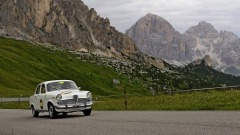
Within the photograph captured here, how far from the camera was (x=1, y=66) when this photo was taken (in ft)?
440

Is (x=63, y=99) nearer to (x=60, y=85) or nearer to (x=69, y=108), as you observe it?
(x=69, y=108)

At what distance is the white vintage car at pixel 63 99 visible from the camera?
24172 millimetres

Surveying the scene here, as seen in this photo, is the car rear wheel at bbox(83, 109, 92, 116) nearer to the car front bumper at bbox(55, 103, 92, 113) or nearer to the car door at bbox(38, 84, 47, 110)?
the car front bumper at bbox(55, 103, 92, 113)

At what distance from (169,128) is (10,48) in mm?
172097

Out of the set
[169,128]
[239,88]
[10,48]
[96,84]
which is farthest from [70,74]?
[169,128]

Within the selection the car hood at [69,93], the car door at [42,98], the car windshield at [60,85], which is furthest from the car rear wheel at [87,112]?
the car door at [42,98]

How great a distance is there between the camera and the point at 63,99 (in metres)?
24.1

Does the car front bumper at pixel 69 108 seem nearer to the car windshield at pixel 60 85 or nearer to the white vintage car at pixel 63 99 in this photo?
the white vintage car at pixel 63 99

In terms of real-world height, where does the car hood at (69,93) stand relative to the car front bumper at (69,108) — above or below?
above

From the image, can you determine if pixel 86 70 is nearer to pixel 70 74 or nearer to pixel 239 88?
pixel 70 74

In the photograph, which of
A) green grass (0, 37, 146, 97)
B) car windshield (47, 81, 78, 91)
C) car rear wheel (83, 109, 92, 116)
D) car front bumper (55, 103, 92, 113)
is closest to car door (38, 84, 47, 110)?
car windshield (47, 81, 78, 91)

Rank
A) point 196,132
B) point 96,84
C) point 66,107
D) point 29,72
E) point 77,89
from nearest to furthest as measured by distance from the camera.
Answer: point 196,132 < point 66,107 < point 77,89 < point 29,72 < point 96,84

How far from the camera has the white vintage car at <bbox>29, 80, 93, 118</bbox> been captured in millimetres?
24172

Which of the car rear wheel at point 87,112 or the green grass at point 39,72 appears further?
the green grass at point 39,72
